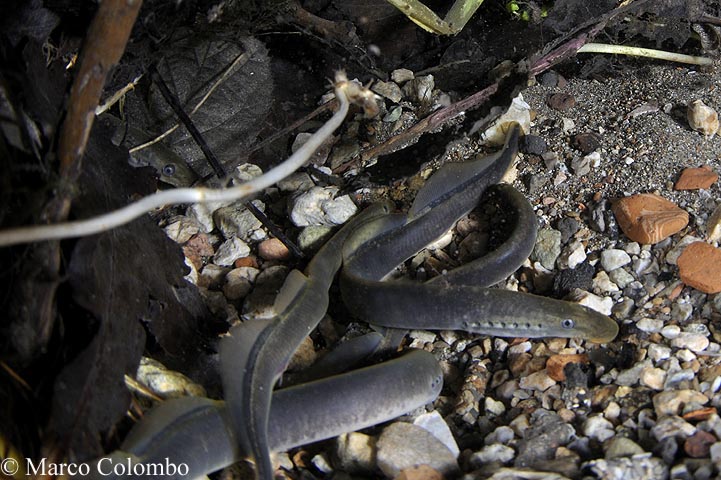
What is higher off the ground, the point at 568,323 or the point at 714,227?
the point at 714,227

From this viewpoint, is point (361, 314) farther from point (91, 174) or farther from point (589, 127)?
point (589, 127)

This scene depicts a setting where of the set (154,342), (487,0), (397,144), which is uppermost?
(487,0)

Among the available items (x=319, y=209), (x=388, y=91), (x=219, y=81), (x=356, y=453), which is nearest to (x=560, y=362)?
(x=356, y=453)

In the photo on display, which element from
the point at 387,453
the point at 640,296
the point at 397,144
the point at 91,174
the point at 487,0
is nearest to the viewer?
the point at 387,453

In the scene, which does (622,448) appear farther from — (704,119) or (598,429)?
(704,119)

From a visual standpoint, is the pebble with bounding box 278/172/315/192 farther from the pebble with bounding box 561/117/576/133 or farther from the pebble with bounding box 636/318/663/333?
the pebble with bounding box 636/318/663/333

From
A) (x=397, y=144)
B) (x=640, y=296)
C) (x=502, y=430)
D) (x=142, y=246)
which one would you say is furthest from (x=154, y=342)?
(x=640, y=296)
